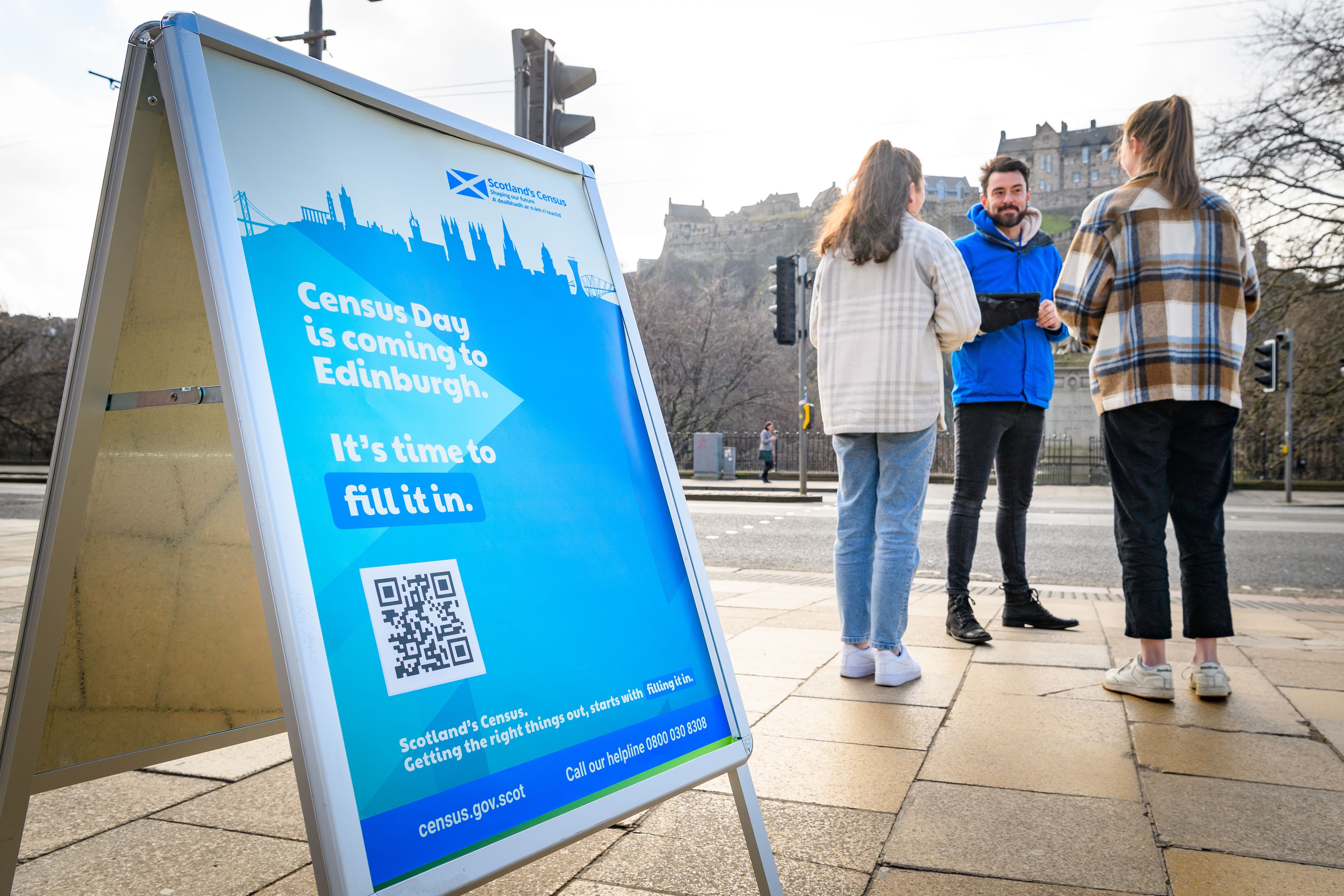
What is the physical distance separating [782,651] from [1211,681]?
1684 millimetres

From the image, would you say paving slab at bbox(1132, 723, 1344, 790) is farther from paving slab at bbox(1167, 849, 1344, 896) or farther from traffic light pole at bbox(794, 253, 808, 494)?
traffic light pole at bbox(794, 253, 808, 494)

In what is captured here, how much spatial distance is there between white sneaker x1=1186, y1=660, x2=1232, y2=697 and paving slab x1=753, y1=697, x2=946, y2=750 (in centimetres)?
92

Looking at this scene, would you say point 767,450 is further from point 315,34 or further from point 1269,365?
point 315,34

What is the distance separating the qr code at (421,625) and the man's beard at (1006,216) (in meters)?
3.68

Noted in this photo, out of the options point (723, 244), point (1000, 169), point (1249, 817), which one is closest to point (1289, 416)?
point (1000, 169)

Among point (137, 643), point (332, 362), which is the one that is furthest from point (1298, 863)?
point (137, 643)

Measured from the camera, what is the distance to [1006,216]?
437 cm

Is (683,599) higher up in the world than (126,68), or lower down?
lower down

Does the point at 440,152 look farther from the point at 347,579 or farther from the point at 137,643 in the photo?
the point at 137,643

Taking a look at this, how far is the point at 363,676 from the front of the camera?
1259mm

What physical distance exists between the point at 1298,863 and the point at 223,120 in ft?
8.07

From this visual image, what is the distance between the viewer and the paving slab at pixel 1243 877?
1829 mm

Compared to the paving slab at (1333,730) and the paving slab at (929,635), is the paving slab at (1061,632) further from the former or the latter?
the paving slab at (1333,730)

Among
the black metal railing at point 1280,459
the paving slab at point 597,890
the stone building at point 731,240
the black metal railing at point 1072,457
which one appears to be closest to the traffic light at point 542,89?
the paving slab at point 597,890
